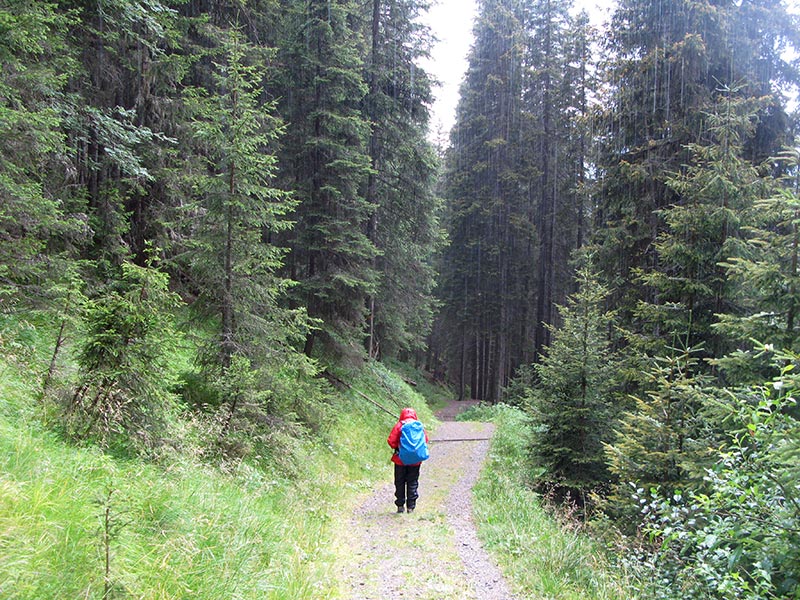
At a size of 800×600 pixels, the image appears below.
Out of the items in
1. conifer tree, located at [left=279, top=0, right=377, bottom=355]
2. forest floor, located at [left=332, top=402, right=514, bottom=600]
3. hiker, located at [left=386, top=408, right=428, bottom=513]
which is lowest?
forest floor, located at [left=332, top=402, right=514, bottom=600]

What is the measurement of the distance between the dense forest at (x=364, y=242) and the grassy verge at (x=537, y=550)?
18.7 inches

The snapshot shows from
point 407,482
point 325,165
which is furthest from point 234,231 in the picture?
point 325,165

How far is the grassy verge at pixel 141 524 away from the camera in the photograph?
8.20 feet

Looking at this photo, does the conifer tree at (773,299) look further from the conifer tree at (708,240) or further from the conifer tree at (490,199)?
the conifer tree at (490,199)

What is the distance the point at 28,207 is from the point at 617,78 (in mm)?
15426

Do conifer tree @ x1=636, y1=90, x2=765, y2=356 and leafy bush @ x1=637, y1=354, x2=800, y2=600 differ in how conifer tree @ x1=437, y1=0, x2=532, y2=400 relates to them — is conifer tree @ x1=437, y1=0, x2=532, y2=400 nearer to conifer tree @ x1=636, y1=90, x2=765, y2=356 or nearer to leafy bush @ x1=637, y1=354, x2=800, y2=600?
conifer tree @ x1=636, y1=90, x2=765, y2=356

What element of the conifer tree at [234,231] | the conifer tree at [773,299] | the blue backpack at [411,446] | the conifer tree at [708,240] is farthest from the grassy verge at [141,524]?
the conifer tree at [708,240]

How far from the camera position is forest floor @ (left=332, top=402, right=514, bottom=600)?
4.51 m

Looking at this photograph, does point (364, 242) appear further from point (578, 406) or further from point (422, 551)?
point (422, 551)

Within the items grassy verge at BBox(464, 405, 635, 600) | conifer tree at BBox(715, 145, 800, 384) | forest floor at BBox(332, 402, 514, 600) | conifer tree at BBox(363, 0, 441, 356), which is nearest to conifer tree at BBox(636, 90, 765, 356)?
conifer tree at BBox(715, 145, 800, 384)

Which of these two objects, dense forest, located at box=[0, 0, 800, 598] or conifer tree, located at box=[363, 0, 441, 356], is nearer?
dense forest, located at box=[0, 0, 800, 598]

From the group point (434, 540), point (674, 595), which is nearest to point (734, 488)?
point (674, 595)

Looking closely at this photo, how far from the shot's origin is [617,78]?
46.8 feet

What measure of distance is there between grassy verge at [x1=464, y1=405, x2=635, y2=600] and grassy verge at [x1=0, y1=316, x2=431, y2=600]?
2.11 meters
